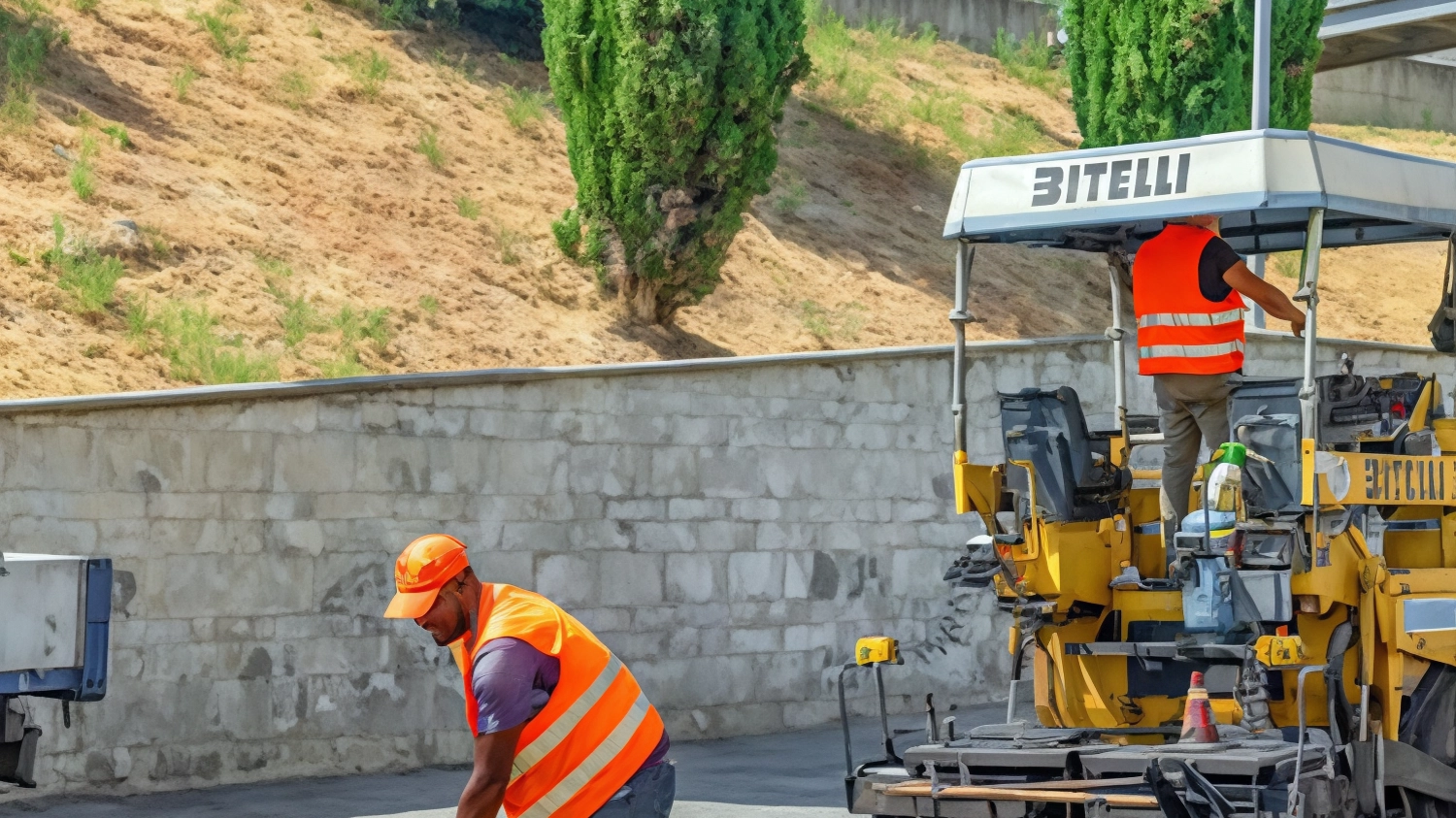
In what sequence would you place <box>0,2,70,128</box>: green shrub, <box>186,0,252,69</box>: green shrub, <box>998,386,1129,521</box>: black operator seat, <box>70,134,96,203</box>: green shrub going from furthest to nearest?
<box>186,0,252,69</box>: green shrub
<box>0,2,70,128</box>: green shrub
<box>70,134,96,203</box>: green shrub
<box>998,386,1129,521</box>: black operator seat

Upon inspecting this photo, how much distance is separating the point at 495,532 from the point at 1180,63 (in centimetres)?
1010

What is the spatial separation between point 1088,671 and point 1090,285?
41.1ft

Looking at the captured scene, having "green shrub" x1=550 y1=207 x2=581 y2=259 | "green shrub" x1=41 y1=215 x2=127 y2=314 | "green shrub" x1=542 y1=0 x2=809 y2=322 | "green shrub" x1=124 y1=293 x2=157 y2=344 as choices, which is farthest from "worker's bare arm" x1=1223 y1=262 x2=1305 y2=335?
"green shrub" x1=550 y1=207 x2=581 y2=259

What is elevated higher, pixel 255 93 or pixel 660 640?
pixel 255 93

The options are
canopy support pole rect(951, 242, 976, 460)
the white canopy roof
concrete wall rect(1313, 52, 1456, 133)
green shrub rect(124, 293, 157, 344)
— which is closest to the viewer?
the white canopy roof

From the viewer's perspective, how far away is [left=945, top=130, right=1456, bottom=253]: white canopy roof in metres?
7.75

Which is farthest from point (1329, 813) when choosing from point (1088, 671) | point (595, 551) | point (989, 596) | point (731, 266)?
point (731, 266)

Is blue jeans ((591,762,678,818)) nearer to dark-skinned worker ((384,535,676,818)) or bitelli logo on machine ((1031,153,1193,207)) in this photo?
dark-skinned worker ((384,535,676,818))

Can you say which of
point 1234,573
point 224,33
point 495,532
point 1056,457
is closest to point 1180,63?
point 224,33

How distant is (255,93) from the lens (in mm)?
17141

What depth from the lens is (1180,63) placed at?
1872 centimetres

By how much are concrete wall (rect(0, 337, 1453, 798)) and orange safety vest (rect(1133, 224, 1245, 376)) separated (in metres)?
5.04

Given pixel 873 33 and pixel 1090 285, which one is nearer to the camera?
pixel 1090 285

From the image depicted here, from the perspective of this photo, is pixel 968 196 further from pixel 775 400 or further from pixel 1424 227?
pixel 775 400
